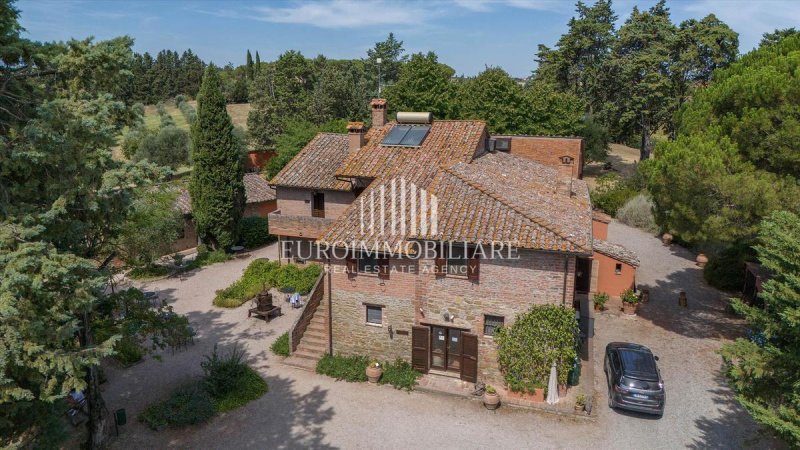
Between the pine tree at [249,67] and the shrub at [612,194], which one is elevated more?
the pine tree at [249,67]

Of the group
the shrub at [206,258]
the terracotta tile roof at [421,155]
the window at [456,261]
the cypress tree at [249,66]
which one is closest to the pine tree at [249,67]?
the cypress tree at [249,66]

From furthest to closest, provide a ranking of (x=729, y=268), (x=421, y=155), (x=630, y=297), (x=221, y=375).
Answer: (x=729, y=268) → (x=630, y=297) → (x=421, y=155) → (x=221, y=375)

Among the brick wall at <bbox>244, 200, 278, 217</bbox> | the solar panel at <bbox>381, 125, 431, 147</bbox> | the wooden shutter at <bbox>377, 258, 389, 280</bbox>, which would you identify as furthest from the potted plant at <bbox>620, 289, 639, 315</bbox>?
the brick wall at <bbox>244, 200, 278, 217</bbox>

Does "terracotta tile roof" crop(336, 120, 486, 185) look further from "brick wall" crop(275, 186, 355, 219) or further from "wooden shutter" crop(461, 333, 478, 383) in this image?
"wooden shutter" crop(461, 333, 478, 383)

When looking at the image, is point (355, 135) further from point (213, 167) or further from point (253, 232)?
point (253, 232)

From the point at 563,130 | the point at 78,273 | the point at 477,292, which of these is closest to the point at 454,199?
the point at 477,292

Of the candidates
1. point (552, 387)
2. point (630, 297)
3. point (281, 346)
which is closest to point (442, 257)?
point (552, 387)

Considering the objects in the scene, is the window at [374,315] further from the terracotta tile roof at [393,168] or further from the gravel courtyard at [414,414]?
the terracotta tile roof at [393,168]
